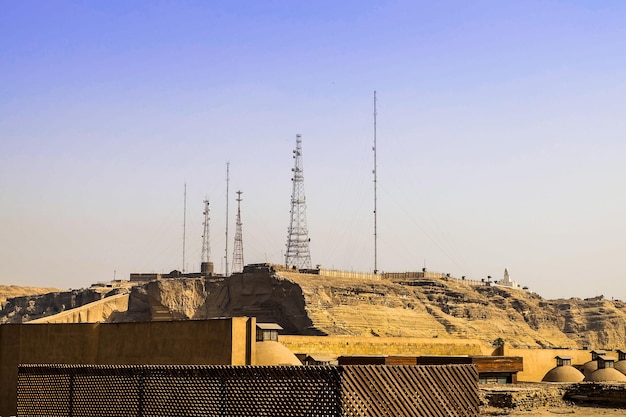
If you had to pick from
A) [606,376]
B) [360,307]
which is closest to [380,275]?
[360,307]

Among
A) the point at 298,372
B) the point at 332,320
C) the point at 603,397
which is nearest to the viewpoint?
the point at 298,372

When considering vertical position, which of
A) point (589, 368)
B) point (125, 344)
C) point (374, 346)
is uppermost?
point (125, 344)

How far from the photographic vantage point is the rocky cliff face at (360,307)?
57562 mm

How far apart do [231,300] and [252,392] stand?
49.6m

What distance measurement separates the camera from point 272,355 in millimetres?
24750

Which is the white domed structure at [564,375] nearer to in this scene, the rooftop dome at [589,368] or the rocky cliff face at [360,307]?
the rooftop dome at [589,368]

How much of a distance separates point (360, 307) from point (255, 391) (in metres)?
48.8

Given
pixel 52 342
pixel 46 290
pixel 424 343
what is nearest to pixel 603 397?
pixel 52 342

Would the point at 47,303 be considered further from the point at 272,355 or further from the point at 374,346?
the point at 272,355

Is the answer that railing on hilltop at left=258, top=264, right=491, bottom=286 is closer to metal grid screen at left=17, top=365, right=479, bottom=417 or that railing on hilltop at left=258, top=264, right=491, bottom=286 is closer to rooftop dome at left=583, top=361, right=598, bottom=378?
rooftop dome at left=583, top=361, right=598, bottom=378

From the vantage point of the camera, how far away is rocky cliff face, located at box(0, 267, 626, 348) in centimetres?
5756

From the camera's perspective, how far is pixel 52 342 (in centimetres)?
2306

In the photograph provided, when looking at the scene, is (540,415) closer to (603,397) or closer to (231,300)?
(603,397)

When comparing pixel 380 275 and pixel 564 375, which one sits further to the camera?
pixel 380 275
